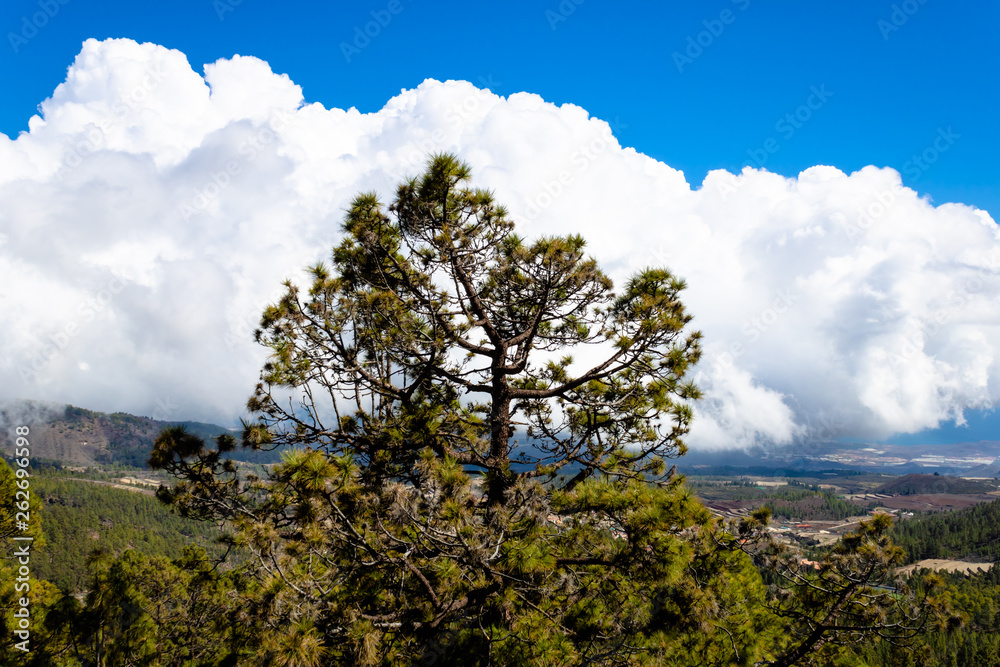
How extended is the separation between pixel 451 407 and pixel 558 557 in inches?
123

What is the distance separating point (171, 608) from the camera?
15828mm

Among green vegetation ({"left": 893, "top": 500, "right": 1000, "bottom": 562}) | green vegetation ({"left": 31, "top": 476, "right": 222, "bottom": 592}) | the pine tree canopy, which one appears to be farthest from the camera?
green vegetation ({"left": 893, "top": 500, "right": 1000, "bottom": 562})

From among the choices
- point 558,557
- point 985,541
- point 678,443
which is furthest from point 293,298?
point 985,541

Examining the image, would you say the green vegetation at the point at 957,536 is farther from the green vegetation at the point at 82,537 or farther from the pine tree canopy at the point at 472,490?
the green vegetation at the point at 82,537

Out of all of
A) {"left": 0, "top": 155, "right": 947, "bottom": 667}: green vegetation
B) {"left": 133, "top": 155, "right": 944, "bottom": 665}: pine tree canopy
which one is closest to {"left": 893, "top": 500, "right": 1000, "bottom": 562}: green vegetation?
{"left": 0, "top": 155, "right": 947, "bottom": 667}: green vegetation

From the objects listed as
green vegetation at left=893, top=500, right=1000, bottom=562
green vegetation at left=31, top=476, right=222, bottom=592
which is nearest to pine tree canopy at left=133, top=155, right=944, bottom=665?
green vegetation at left=31, top=476, right=222, bottom=592

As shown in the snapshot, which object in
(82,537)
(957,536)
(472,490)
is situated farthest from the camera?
(82,537)

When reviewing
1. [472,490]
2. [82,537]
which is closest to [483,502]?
[472,490]

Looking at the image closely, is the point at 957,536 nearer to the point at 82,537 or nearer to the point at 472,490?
the point at 472,490

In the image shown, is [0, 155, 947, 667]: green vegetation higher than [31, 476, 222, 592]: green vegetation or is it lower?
higher

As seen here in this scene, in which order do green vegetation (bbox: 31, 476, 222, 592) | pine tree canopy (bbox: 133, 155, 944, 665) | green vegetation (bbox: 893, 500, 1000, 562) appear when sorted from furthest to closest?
1. green vegetation (bbox: 893, 500, 1000, 562)
2. green vegetation (bbox: 31, 476, 222, 592)
3. pine tree canopy (bbox: 133, 155, 944, 665)

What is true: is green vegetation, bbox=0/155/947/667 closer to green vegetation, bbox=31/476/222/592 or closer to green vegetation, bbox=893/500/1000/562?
green vegetation, bbox=31/476/222/592

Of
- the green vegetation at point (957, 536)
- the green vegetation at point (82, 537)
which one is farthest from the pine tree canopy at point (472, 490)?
the green vegetation at point (957, 536)

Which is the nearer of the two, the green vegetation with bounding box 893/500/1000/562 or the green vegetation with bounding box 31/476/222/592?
the green vegetation with bounding box 31/476/222/592
